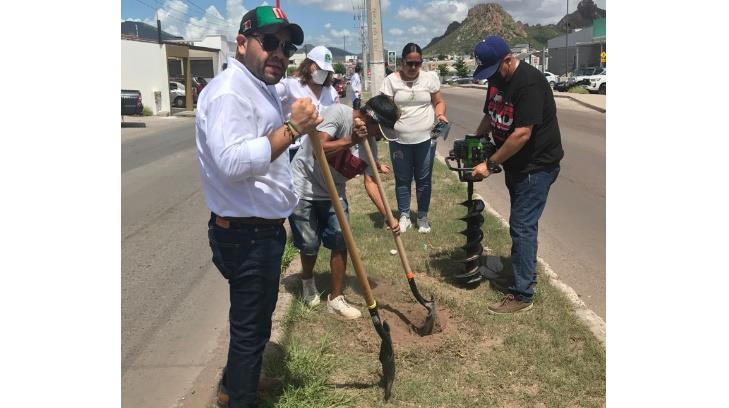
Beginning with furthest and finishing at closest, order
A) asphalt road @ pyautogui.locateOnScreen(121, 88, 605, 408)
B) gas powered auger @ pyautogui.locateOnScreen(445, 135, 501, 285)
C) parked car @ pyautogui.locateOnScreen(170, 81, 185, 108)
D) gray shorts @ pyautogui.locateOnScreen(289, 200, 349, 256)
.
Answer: parked car @ pyautogui.locateOnScreen(170, 81, 185, 108) < gas powered auger @ pyautogui.locateOnScreen(445, 135, 501, 285) < gray shorts @ pyautogui.locateOnScreen(289, 200, 349, 256) < asphalt road @ pyautogui.locateOnScreen(121, 88, 605, 408)

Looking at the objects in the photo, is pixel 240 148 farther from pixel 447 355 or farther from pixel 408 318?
pixel 408 318

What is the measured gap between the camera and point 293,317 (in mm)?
4148

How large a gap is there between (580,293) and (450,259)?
1.23 meters

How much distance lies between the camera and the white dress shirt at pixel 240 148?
2.20 metres

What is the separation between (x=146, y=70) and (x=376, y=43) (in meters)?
20.2

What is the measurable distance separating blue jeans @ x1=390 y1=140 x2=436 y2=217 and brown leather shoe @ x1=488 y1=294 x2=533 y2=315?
214cm

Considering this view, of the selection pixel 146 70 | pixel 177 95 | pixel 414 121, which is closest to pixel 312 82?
pixel 414 121

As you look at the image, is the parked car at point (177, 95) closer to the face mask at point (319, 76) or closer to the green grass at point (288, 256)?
the green grass at point (288, 256)

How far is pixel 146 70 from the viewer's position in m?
29.1

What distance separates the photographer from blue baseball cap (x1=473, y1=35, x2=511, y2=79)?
12.7 feet

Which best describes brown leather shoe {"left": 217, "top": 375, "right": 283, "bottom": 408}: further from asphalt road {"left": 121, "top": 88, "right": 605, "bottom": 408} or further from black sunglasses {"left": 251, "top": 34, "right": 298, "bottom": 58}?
black sunglasses {"left": 251, "top": 34, "right": 298, "bottom": 58}

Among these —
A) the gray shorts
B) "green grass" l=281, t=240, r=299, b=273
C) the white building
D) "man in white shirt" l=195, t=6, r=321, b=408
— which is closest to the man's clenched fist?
"man in white shirt" l=195, t=6, r=321, b=408

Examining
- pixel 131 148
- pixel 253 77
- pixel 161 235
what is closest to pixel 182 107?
pixel 131 148

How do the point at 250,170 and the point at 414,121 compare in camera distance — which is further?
the point at 414,121
